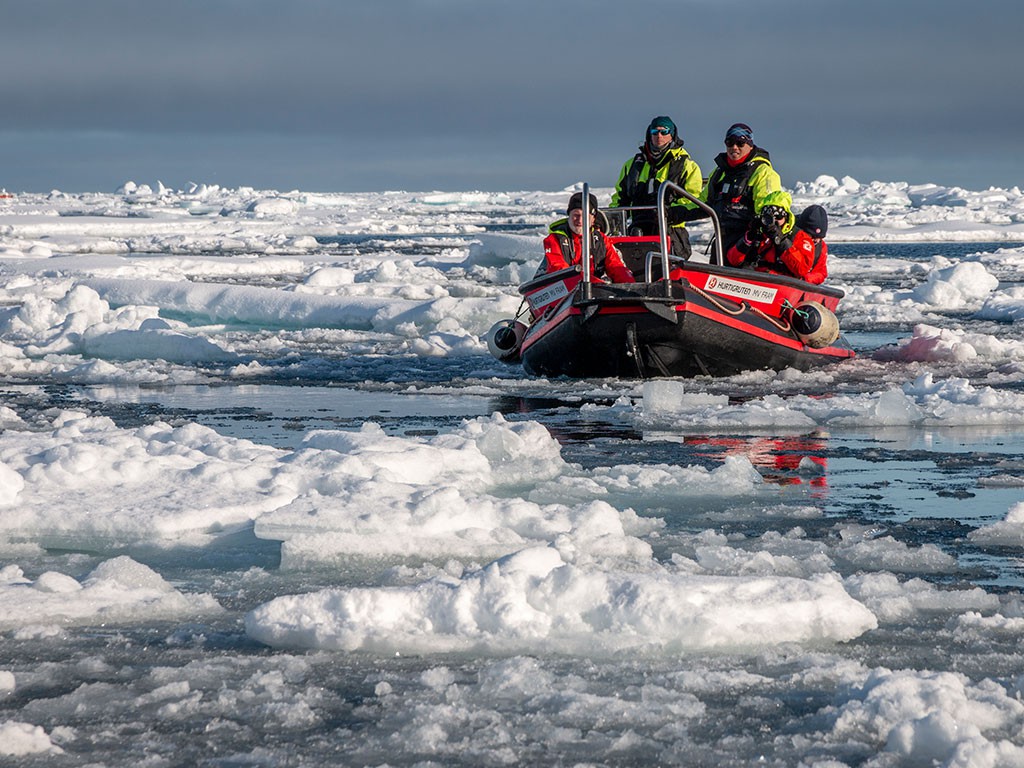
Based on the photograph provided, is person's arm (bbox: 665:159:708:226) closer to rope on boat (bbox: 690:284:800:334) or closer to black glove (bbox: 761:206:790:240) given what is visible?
black glove (bbox: 761:206:790:240)

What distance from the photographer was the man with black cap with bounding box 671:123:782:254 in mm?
9672

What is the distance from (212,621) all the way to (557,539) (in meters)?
1.11

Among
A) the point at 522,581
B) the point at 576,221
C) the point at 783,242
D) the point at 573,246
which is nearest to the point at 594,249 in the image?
the point at 576,221

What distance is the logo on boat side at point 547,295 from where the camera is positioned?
9.65m

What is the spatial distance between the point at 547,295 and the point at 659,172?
115 cm

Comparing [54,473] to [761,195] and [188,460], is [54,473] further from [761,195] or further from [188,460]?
[761,195]

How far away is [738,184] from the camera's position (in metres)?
9.79

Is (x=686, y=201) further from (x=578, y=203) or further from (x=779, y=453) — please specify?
(x=779, y=453)

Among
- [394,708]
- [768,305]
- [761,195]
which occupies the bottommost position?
[394,708]

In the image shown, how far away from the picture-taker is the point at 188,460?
5.22 metres

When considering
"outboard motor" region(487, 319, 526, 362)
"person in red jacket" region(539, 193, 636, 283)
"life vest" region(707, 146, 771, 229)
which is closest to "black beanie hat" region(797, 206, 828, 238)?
"life vest" region(707, 146, 771, 229)

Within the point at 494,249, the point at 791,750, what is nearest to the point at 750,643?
the point at 791,750

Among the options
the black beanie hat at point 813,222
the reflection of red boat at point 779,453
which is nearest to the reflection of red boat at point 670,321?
the black beanie hat at point 813,222

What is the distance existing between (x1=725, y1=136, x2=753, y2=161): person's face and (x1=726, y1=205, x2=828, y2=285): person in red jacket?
1.48 ft
